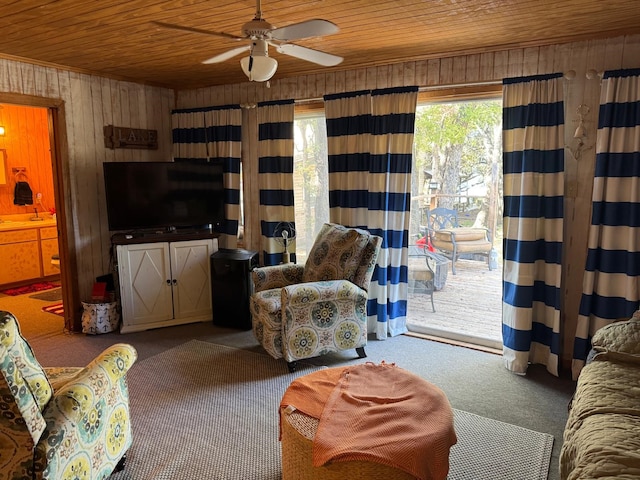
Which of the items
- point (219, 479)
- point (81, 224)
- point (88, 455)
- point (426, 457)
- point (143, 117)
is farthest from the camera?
point (143, 117)

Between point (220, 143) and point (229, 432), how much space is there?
121 inches

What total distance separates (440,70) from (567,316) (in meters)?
2.18

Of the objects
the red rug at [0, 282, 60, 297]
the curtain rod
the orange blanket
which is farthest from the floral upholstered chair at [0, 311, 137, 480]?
Answer: the red rug at [0, 282, 60, 297]

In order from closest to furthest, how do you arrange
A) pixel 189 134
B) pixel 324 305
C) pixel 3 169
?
pixel 324 305 < pixel 189 134 < pixel 3 169

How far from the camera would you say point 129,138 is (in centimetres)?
482

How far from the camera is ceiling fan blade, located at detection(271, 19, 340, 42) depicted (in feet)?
6.64

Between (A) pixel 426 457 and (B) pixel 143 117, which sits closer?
(A) pixel 426 457

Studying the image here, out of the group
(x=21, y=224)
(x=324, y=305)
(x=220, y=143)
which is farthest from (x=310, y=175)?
(x=21, y=224)

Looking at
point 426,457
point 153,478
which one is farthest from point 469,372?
point 153,478

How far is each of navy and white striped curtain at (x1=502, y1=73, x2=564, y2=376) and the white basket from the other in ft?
11.5

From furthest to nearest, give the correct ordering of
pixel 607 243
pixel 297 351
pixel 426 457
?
pixel 297 351, pixel 607 243, pixel 426 457

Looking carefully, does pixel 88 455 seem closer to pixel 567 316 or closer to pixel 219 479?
pixel 219 479

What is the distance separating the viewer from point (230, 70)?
14.1 ft

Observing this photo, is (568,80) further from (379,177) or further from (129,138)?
(129,138)
